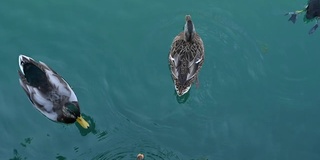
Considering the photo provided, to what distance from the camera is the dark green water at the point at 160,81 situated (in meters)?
6.55

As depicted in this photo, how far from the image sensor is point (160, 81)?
22.5 ft

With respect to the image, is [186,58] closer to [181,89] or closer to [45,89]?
[181,89]

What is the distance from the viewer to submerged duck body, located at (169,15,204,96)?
252 inches

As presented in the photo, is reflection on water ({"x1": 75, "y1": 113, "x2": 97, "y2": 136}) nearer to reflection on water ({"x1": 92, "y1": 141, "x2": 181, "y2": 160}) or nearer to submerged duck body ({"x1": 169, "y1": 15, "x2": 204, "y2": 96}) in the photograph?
reflection on water ({"x1": 92, "y1": 141, "x2": 181, "y2": 160})

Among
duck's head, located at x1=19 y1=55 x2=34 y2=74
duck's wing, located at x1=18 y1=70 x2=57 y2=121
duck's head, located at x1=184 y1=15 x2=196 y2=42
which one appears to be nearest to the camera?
duck's wing, located at x1=18 y1=70 x2=57 y2=121

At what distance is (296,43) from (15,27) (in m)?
3.56

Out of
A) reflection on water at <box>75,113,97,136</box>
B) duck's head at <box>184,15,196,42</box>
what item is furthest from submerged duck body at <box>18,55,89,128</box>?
duck's head at <box>184,15,196,42</box>

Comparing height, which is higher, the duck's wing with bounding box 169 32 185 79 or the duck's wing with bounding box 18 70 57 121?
the duck's wing with bounding box 169 32 185 79

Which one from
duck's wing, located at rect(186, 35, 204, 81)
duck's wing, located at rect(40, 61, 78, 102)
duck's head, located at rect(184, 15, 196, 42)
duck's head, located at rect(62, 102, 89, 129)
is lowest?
duck's head, located at rect(62, 102, 89, 129)

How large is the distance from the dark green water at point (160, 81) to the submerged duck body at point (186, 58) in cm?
33

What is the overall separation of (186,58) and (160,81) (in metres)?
0.58

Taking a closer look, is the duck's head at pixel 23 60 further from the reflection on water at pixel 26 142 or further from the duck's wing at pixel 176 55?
the duck's wing at pixel 176 55

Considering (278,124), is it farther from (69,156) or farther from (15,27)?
(15,27)

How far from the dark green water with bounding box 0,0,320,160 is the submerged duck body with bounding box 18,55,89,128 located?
36cm
